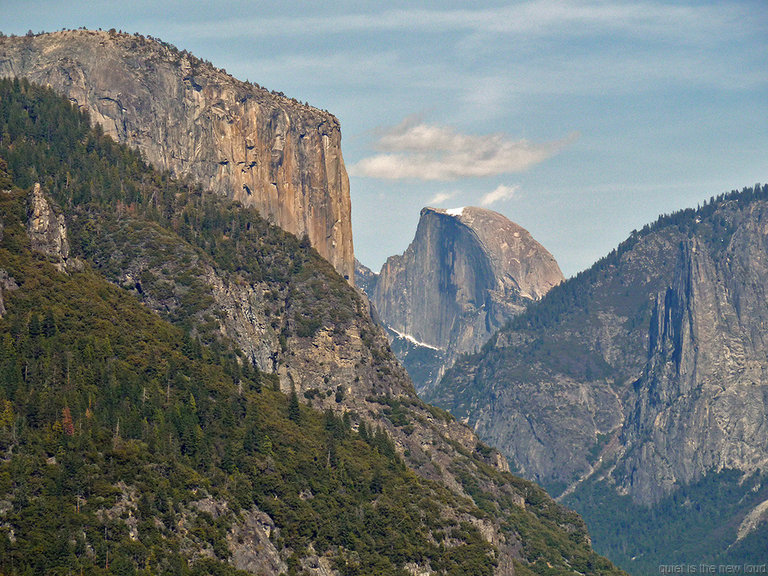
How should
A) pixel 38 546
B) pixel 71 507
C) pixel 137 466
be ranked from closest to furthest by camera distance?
pixel 38 546 < pixel 71 507 < pixel 137 466

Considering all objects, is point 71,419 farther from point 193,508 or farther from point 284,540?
point 284,540

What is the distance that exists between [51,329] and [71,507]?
1558 inches

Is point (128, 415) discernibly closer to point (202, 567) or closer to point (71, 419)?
point (71, 419)

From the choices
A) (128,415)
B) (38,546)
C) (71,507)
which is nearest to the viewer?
(38,546)

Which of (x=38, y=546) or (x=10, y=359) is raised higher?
(x=10, y=359)

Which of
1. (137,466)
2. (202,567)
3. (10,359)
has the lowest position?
(202,567)

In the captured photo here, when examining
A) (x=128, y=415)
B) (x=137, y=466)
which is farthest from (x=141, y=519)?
(x=128, y=415)

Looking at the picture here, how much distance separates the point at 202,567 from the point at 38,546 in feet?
88.1

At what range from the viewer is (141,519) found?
17450cm

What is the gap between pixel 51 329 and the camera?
199000mm

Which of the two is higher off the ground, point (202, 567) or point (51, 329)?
point (51, 329)

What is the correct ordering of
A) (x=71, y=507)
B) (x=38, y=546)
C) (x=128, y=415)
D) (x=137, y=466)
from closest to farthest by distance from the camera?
(x=38, y=546) → (x=71, y=507) → (x=137, y=466) → (x=128, y=415)

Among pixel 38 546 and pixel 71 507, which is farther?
pixel 71 507

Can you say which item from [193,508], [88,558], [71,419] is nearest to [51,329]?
[71,419]
